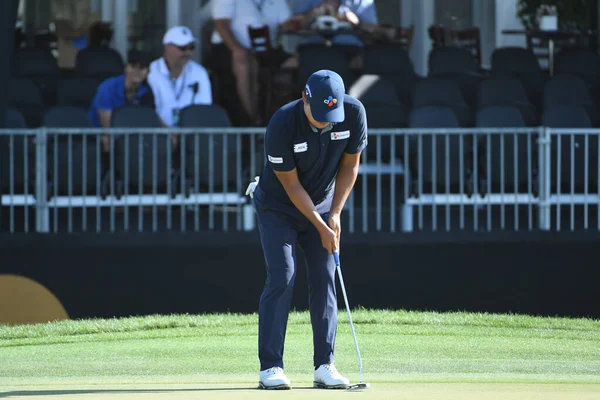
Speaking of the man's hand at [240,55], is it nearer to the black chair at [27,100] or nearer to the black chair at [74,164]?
the black chair at [27,100]

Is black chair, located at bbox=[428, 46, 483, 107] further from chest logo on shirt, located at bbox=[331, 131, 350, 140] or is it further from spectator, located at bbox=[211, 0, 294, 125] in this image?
chest logo on shirt, located at bbox=[331, 131, 350, 140]

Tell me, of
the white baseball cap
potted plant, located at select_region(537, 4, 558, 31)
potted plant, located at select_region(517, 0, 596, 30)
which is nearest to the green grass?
the white baseball cap

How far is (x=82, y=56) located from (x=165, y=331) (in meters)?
6.13

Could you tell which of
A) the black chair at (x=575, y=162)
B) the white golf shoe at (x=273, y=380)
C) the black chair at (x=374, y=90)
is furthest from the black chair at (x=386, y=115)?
the white golf shoe at (x=273, y=380)

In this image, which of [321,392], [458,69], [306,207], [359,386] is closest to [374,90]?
[458,69]

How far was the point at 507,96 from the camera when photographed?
12.3 metres

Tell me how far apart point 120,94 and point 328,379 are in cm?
678

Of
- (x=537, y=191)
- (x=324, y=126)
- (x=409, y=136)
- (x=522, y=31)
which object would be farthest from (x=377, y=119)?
(x=324, y=126)

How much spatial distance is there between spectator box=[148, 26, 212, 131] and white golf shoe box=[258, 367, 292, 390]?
6.47m

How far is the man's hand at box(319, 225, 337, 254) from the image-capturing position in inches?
224

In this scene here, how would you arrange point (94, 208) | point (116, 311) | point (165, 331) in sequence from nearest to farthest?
point (165, 331) < point (116, 311) < point (94, 208)

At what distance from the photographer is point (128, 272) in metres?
10.0

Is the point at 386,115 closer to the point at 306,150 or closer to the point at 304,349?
the point at 304,349

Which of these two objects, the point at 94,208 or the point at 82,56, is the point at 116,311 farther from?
the point at 82,56
